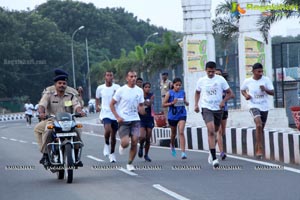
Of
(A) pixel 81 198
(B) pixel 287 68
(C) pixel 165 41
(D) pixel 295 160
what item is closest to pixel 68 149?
(A) pixel 81 198

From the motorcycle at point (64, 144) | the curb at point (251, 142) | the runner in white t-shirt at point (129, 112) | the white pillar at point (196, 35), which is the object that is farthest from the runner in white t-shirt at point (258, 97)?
the white pillar at point (196, 35)

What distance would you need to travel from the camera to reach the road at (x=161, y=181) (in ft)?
38.9

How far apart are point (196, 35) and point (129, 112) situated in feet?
54.7

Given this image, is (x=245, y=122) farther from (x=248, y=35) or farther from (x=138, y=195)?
(x=138, y=195)

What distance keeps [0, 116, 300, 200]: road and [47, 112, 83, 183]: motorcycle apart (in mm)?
322

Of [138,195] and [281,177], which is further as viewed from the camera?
[281,177]

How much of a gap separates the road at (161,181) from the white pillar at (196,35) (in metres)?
13.9

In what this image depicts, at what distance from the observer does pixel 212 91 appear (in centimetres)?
1617

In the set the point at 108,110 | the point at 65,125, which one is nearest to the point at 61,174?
the point at 65,125

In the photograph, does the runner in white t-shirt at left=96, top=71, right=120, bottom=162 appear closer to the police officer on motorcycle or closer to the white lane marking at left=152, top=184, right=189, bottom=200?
the police officer on motorcycle

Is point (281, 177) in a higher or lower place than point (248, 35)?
lower

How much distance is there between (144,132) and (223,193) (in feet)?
21.8

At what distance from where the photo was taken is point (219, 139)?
1745 centimetres

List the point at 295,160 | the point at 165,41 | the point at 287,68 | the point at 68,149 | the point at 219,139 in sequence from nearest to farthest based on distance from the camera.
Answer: the point at 68,149 < the point at 295,160 < the point at 219,139 < the point at 287,68 < the point at 165,41
